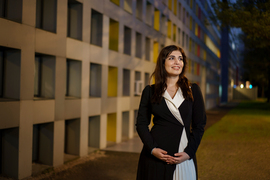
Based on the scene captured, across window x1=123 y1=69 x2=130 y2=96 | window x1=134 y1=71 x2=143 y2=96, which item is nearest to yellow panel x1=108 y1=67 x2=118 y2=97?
window x1=123 y1=69 x2=130 y2=96

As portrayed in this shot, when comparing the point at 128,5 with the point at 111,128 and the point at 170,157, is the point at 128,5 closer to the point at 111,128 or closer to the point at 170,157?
the point at 111,128

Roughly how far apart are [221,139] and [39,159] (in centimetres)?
749

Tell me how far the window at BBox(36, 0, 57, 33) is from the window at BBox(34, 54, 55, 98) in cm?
102

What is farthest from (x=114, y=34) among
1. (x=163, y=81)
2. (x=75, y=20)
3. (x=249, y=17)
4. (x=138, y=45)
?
(x=163, y=81)

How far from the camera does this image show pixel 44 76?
409 inches

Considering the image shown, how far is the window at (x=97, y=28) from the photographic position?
1349 cm

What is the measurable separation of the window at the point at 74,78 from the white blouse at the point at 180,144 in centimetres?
900

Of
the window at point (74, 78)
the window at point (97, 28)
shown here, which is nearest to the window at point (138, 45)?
the window at point (97, 28)

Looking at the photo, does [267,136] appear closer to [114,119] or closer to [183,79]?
[114,119]

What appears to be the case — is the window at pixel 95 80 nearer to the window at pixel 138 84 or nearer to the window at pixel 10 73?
the window at pixel 138 84

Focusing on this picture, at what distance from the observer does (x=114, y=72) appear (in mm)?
15336

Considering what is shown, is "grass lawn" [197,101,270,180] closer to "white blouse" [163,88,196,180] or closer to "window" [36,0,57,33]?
"white blouse" [163,88,196,180]

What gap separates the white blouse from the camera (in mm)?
3092

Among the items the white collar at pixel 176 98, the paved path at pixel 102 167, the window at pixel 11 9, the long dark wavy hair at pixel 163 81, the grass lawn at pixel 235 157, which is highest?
the window at pixel 11 9
